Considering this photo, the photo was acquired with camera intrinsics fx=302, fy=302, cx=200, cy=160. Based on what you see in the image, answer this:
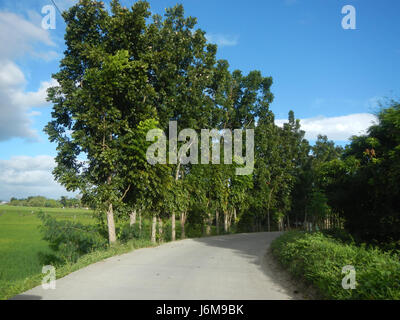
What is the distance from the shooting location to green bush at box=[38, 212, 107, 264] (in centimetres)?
1623

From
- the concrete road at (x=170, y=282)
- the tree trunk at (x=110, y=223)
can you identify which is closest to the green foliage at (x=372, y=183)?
the concrete road at (x=170, y=282)

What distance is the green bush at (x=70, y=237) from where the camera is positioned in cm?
1623

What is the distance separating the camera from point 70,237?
16.7m

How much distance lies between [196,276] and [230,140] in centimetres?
2720

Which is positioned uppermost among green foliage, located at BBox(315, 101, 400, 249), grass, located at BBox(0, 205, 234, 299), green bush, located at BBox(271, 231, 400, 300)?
green foliage, located at BBox(315, 101, 400, 249)

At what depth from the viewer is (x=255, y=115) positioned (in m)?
35.5

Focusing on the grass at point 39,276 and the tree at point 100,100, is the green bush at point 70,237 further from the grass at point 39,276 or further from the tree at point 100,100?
the grass at point 39,276

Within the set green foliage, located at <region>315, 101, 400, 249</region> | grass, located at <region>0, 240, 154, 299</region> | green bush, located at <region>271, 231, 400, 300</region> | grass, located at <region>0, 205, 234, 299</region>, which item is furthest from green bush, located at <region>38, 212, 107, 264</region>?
green foliage, located at <region>315, 101, 400, 249</region>

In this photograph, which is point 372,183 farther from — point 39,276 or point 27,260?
point 27,260

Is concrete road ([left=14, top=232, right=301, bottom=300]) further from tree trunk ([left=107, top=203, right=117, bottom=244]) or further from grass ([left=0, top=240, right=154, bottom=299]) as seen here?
tree trunk ([left=107, top=203, right=117, bottom=244])

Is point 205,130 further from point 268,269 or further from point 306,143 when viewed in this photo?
point 306,143

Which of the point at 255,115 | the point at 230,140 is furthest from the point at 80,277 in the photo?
the point at 255,115

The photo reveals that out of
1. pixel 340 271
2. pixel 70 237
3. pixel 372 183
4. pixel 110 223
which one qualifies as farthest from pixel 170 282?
pixel 70 237
